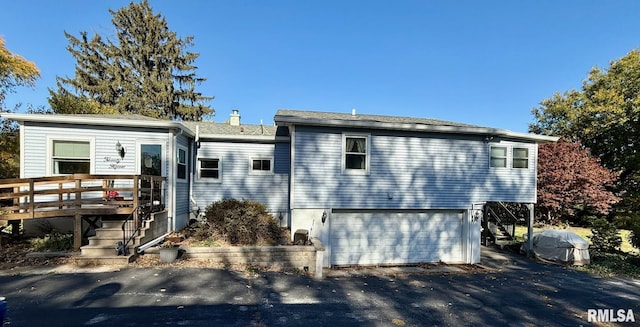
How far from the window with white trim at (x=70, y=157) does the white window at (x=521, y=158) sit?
14.4 meters

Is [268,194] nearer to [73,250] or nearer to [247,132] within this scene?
[247,132]

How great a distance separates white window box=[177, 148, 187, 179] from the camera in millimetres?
10156

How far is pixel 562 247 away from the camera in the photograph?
11.1m

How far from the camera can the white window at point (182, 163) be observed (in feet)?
33.3

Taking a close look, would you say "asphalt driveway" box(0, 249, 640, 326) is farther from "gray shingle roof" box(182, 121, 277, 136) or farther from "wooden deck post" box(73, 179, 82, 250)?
"gray shingle roof" box(182, 121, 277, 136)

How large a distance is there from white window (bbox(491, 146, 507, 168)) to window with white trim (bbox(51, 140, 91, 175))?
1344 centimetres

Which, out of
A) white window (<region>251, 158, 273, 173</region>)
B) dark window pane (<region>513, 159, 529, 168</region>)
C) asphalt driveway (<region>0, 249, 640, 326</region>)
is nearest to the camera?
asphalt driveway (<region>0, 249, 640, 326</region>)

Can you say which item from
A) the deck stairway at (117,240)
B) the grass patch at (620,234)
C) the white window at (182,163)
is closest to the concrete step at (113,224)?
the deck stairway at (117,240)

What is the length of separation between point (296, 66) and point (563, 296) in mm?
18707

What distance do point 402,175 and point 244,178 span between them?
5993mm

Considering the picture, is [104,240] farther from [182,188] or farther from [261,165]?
[261,165]

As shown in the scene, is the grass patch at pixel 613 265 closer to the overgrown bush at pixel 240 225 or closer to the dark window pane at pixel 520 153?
the dark window pane at pixel 520 153

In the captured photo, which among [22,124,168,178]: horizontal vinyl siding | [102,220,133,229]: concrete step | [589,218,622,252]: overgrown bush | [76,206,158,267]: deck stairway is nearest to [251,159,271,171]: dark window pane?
[22,124,168,178]: horizontal vinyl siding

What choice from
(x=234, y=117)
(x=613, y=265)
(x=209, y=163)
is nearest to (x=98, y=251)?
(x=209, y=163)
